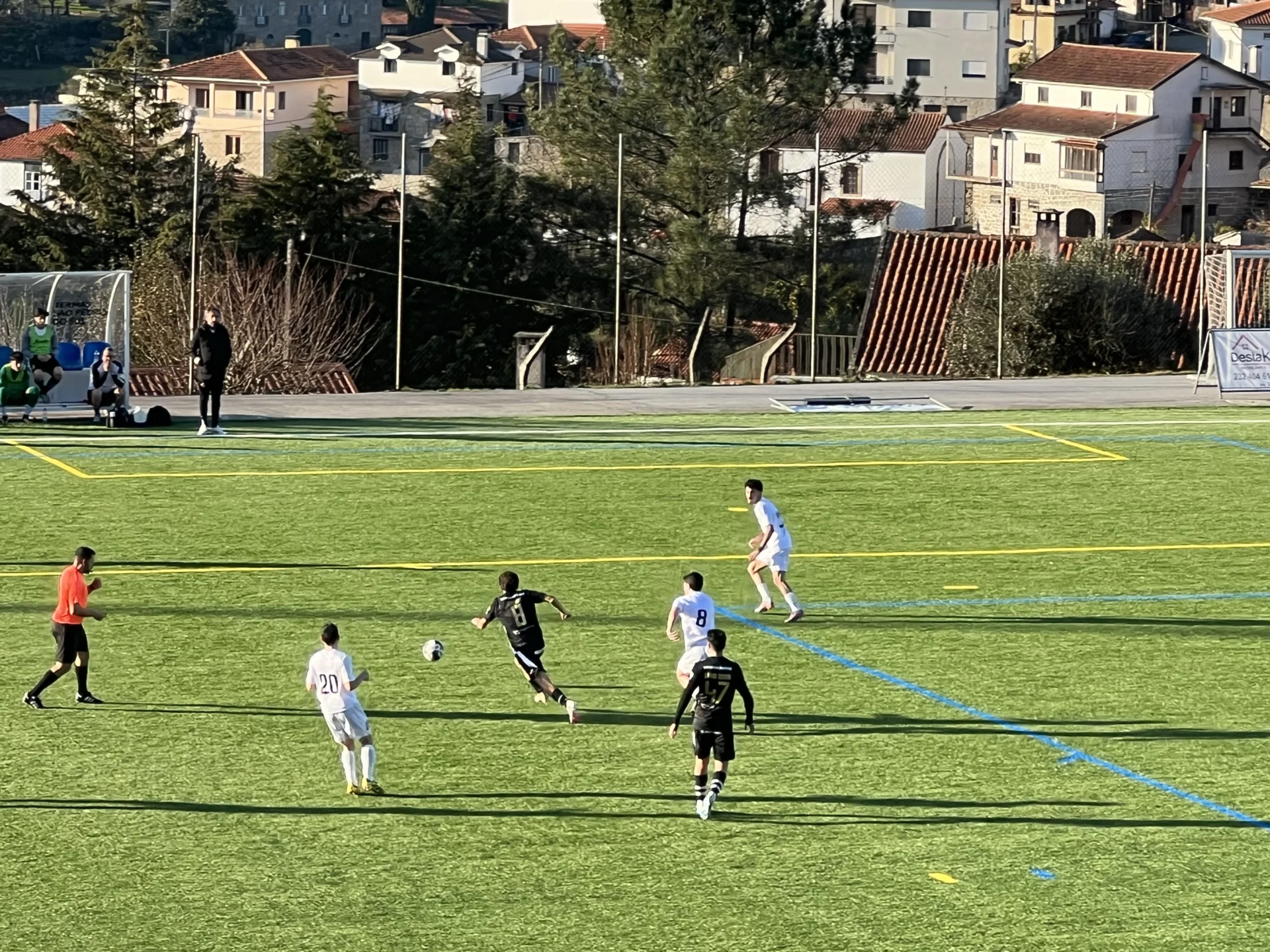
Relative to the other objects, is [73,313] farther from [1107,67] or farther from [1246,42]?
[1246,42]

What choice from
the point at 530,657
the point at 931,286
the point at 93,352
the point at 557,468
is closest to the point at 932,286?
the point at 931,286

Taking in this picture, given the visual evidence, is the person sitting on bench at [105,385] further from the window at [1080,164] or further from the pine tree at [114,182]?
the window at [1080,164]

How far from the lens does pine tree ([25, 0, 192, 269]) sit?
6262 centimetres

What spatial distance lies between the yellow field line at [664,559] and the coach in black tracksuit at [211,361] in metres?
6.59

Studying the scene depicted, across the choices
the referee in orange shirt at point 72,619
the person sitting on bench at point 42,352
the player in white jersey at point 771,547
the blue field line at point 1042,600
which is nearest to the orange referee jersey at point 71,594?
the referee in orange shirt at point 72,619

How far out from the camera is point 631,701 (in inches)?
874

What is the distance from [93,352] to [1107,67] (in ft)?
269

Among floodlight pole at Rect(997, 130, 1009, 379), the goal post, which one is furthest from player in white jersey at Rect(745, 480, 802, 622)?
floodlight pole at Rect(997, 130, 1009, 379)

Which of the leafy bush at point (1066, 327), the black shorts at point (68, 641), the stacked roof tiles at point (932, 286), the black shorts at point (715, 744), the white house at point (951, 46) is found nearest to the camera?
the black shorts at point (715, 744)

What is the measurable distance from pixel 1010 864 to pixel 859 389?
29125 mm

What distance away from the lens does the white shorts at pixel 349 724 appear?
1791 cm

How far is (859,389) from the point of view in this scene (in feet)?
151

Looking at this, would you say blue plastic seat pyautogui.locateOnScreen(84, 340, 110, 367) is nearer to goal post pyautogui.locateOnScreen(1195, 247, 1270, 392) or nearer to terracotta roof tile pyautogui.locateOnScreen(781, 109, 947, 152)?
goal post pyautogui.locateOnScreen(1195, 247, 1270, 392)

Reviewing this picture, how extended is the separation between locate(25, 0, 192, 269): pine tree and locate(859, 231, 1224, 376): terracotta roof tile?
64.1 feet
